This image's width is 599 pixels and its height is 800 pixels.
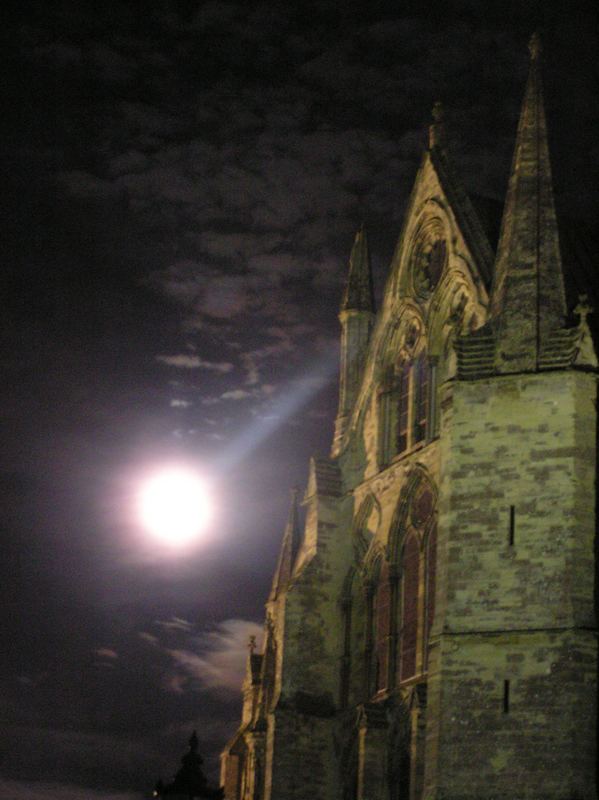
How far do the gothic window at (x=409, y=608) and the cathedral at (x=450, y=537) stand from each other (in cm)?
7

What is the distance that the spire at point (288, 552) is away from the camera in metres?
45.0

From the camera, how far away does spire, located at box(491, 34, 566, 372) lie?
32.5 meters

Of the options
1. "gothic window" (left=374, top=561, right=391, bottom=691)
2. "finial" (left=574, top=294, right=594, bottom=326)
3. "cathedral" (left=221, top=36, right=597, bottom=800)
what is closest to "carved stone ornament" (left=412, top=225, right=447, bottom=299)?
"cathedral" (left=221, top=36, right=597, bottom=800)

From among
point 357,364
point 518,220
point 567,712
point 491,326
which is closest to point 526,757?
point 567,712

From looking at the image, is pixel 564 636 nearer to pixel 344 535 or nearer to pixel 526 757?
pixel 526 757

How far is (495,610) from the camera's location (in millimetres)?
30672

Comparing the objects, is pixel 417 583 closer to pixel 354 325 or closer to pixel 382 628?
pixel 382 628

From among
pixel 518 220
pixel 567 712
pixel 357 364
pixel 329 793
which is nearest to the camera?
pixel 567 712

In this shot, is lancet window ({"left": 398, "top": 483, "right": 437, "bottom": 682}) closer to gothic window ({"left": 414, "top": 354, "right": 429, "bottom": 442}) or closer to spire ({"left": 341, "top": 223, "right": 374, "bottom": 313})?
gothic window ({"left": 414, "top": 354, "right": 429, "bottom": 442})

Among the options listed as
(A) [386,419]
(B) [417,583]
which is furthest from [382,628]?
(A) [386,419]

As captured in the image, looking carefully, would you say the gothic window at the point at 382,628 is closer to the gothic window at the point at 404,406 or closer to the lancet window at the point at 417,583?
the lancet window at the point at 417,583

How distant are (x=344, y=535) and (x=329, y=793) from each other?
614cm

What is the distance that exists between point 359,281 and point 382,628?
10397 millimetres

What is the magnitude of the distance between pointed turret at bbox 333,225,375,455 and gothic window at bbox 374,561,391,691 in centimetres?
453
